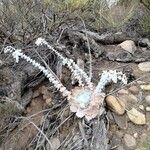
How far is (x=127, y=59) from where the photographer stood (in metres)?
2.90

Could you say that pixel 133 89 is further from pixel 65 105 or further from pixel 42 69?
pixel 42 69

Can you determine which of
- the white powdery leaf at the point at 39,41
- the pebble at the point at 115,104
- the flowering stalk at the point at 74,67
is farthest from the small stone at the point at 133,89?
the white powdery leaf at the point at 39,41

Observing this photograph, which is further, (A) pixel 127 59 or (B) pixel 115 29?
(B) pixel 115 29

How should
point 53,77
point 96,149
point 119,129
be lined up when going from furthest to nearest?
point 53,77 < point 119,129 < point 96,149

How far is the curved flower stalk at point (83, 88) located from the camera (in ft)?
8.04

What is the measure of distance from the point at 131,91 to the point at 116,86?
10 centimetres

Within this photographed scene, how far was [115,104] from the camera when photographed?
8.20 ft

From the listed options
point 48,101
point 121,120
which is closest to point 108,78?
point 121,120

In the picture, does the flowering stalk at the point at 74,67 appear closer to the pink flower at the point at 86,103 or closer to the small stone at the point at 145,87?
the pink flower at the point at 86,103

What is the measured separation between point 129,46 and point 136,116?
0.70 metres

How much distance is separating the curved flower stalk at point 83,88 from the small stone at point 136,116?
0.61ft

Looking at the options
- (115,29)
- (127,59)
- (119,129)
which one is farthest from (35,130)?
(115,29)

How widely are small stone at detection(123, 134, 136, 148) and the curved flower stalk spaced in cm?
22

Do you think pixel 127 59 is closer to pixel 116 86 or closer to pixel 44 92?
pixel 116 86
